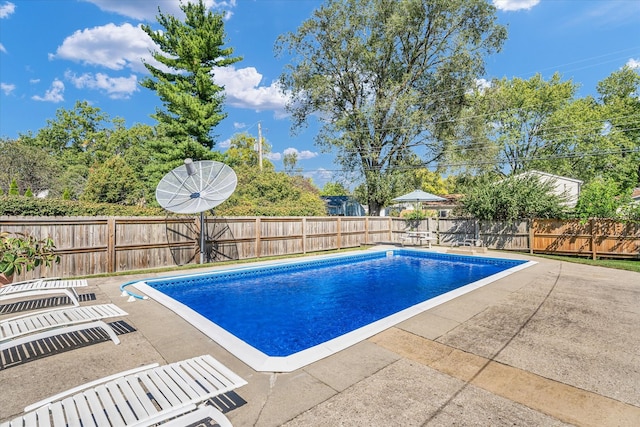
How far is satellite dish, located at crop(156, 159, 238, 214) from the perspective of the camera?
9414 millimetres

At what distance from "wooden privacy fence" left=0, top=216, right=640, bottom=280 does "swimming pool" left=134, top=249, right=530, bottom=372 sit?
75.0 inches

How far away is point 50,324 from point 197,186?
22.0ft

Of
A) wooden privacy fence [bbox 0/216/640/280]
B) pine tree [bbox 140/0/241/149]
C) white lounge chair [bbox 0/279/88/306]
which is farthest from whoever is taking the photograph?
pine tree [bbox 140/0/241/149]

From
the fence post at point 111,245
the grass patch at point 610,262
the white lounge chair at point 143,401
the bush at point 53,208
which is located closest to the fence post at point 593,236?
the grass patch at point 610,262

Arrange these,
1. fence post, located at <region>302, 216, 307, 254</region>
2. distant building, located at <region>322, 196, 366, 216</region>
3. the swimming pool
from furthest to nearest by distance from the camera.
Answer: distant building, located at <region>322, 196, 366, 216</region> → fence post, located at <region>302, 216, 307, 254</region> → the swimming pool

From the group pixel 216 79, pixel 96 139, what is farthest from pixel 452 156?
pixel 96 139

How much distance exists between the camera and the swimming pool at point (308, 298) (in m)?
4.55

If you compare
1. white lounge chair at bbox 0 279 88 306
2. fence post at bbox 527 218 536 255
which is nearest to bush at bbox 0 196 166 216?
white lounge chair at bbox 0 279 88 306

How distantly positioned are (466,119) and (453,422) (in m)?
21.1

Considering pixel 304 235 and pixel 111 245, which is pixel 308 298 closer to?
pixel 111 245

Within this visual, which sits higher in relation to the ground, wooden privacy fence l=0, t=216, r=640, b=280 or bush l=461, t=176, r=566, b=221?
bush l=461, t=176, r=566, b=221

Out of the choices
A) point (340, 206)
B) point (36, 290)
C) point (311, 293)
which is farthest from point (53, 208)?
point (340, 206)

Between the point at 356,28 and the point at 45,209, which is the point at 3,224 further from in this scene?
the point at 356,28

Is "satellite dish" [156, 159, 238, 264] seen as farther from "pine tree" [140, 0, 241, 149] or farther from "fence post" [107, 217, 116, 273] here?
"pine tree" [140, 0, 241, 149]
